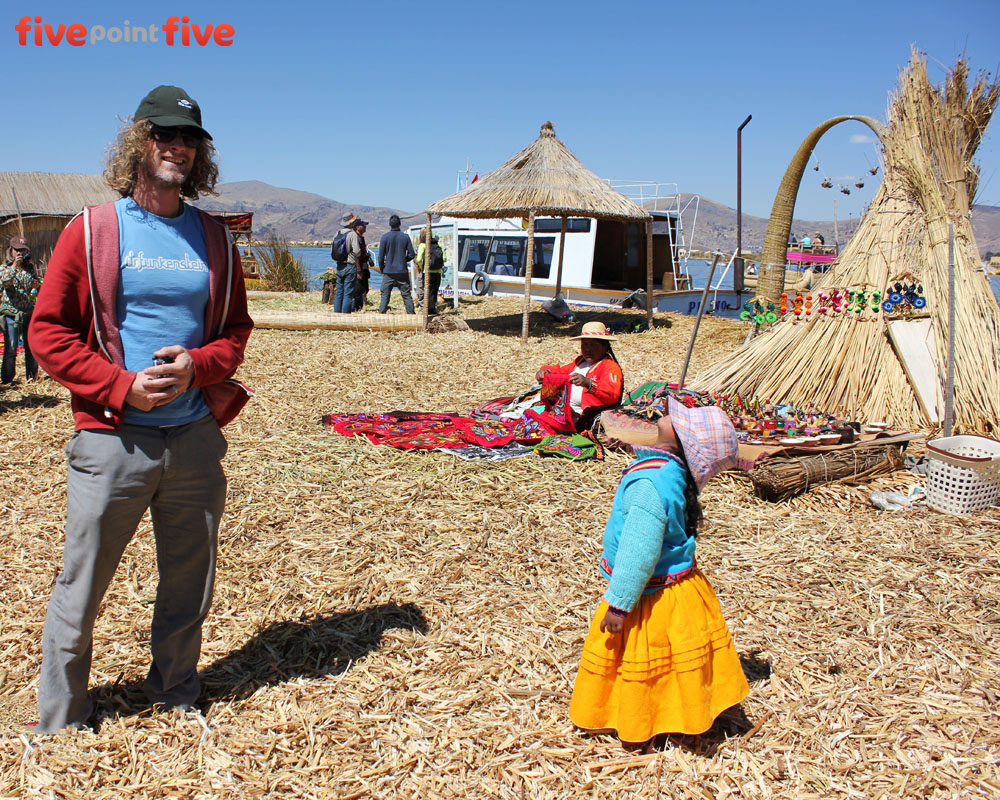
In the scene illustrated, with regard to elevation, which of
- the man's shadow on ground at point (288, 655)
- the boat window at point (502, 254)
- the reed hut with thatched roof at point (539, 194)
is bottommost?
the man's shadow on ground at point (288, 655)

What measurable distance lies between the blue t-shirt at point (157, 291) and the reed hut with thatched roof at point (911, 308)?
554 cm

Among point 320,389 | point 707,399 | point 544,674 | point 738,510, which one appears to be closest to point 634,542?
point 544,674

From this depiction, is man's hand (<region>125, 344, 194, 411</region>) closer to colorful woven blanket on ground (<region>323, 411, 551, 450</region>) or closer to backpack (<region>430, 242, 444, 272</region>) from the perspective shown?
colorful woven blanket on ground (<region>323, 411, 551, 450</region>)

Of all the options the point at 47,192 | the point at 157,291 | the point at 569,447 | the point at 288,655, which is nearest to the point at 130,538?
the point at 157,291

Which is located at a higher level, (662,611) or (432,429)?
(662,611)

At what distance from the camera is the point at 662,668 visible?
243 cm

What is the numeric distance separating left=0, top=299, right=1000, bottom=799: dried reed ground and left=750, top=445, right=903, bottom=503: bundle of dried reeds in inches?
5.0

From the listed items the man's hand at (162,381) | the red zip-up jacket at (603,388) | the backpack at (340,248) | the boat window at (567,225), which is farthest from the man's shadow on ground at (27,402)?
the boat window at (567,225)

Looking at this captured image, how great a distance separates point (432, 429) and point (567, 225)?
1263 cm

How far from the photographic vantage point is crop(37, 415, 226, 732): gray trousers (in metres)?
2.28

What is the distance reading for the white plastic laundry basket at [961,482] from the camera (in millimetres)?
4578

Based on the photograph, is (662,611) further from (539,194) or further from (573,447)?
(539,194)

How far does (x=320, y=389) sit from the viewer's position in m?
7.98

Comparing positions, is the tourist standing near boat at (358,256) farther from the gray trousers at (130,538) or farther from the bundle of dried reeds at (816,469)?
the gray trousers at (130,538)
